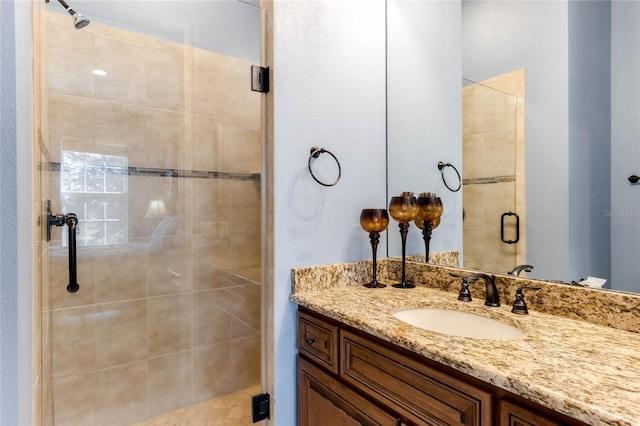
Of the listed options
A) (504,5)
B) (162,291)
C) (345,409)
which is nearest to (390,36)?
(504,5)

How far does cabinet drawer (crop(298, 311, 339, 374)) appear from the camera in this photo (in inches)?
45.1

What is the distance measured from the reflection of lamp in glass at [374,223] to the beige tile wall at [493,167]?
1.17 ft

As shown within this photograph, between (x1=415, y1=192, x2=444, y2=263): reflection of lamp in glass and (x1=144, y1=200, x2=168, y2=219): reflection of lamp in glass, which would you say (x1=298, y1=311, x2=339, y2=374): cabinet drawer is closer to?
(x1=415, y1=192, x2=444, y2=263): reflection of lamp in glass

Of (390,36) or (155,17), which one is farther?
(155,17)

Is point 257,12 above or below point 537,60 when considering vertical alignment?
above

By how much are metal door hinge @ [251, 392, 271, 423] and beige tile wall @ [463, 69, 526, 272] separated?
969mm

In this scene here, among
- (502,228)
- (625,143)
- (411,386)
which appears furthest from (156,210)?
(625,143)

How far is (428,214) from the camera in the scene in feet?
4.98

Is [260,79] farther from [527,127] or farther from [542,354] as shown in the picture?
[542,354]

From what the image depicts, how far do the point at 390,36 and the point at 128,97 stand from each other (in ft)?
4.58

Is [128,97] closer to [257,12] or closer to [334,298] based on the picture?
[257,12]

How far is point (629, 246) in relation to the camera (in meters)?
1.00

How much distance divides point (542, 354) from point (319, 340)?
0.68 m

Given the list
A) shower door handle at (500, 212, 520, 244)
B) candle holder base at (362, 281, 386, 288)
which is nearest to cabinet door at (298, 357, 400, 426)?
candle holder base at (362, 281, 386, 288)
